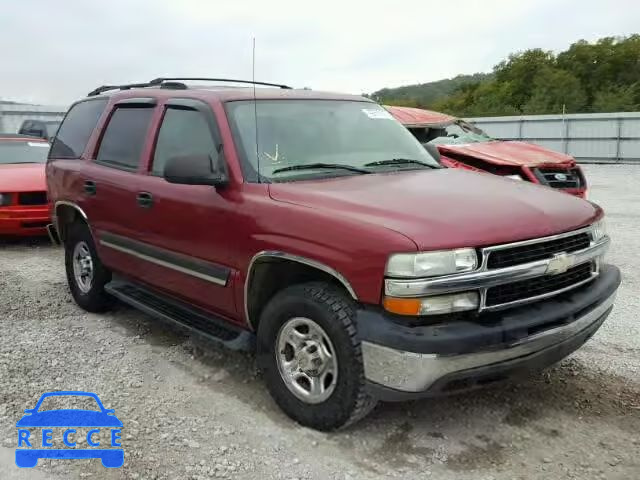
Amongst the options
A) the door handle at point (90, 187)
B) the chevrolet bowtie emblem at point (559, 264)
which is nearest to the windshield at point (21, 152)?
the door handle at point (90, 187)

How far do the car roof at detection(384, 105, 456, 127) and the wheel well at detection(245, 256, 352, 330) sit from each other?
5536 millimetres

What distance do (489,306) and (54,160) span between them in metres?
4.47

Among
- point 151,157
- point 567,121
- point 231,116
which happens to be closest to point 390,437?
point 231,116

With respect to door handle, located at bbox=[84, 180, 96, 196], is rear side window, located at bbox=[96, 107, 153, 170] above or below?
above

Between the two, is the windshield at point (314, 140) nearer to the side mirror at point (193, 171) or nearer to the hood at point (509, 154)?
the side mirror at point (193, 171)

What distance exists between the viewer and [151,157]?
179 inches

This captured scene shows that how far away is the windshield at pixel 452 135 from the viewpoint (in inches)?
352

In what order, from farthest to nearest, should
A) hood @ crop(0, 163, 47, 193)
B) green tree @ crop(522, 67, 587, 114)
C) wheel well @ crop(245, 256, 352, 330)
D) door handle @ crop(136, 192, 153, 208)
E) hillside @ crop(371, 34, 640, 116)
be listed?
green tree @ crop(522, 67, 587, 114), hillside @ crop(371, 34, 640, 116), hood @ crop(0, 163, 47, 193), door handle @ crop(136, 192, 153, 208), wheel well @ crop(245, 256, 352, 330)

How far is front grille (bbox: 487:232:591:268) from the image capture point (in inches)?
118

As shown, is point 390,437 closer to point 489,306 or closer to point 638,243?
point 489,306

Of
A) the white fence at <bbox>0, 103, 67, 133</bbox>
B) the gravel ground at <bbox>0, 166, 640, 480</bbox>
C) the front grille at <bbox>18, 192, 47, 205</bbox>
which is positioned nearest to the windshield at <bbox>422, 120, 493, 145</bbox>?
the gravel ground at <bbox>0, 166, 640, 480</bbox>

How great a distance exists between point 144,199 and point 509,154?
535cm

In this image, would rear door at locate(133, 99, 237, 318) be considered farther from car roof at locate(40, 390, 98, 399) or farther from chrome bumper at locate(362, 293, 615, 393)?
chrome bumper at locate(362, 293, 615, 393)

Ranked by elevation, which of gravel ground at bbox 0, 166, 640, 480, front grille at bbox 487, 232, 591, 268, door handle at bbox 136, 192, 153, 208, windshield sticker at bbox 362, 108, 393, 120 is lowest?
gravel ground at bbox 0, 166, 640, 480
